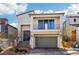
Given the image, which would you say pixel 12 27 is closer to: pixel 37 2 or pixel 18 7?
pixel 18 7

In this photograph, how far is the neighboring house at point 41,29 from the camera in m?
3.21

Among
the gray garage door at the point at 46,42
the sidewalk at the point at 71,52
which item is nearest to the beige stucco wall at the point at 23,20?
the gray garage door at the point at 46,42

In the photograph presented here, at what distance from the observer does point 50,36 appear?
3.22 meters

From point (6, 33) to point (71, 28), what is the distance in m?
1.14

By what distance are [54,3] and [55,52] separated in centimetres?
85

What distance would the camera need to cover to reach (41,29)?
3246 mm

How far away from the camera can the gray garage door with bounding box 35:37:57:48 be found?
323cm

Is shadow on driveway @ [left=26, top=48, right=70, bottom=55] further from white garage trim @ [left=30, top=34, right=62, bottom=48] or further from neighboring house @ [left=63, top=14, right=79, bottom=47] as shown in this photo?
neighboring house @ [left=63, top=14, right=79, bottom=47]

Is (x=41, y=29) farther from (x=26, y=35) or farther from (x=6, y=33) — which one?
(x=6, y=33)

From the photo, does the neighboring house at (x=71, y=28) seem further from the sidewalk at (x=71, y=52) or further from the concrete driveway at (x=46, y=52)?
the concrete driveway at (x=46, y=52)

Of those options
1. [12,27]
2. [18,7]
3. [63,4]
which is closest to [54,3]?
[63,4]

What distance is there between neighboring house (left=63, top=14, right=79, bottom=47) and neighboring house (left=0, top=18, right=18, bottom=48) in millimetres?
870

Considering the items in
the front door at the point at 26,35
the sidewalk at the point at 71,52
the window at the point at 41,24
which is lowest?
the sidewalk at the point at 71,52

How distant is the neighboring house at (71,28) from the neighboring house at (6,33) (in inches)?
34.2
